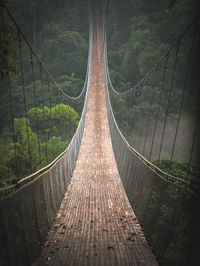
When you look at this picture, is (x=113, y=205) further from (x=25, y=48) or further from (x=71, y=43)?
(x=25, y=48)

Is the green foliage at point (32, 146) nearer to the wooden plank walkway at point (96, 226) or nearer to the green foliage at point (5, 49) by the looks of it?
the wooden plank walkway at point (96, 226)

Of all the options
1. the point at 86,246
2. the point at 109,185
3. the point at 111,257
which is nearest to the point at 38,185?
the point at 86,246

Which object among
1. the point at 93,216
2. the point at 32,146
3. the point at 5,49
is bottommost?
the point at 32,146

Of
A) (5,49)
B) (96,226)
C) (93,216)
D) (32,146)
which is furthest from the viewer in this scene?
(32,146)

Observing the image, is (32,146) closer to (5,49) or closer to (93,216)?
(93,216)

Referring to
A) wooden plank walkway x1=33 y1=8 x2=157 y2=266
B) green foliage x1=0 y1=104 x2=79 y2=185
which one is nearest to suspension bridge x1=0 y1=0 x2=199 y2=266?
wooden plank walkway x1=33 y1=8 x2=157 y2=266

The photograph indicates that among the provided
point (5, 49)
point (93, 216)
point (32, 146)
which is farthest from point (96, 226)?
point (32, 146)

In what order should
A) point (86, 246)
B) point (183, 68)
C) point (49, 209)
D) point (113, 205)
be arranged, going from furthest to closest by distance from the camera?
point (183, 68) < point (113, 205) < point (49, 209) < point (86, 246)

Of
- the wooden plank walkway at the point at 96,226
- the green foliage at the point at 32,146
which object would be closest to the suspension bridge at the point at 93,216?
the wooden plank walkway at the point at 96,226
